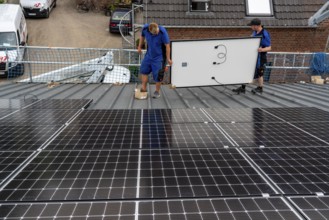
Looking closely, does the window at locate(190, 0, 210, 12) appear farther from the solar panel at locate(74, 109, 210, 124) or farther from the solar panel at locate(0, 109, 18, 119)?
the solar panel at locate(0, 109, 18, 119)

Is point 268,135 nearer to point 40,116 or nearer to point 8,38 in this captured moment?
point 40,116

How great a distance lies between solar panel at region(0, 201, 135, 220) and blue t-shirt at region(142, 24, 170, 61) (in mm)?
4834

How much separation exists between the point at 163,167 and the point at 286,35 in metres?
13.5

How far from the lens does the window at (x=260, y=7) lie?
13.6 metres

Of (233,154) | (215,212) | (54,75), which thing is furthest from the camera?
(54,75)

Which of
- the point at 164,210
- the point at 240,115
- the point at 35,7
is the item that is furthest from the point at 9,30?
the point at 164,210

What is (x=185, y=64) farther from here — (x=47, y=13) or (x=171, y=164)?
(x=47, y=13)

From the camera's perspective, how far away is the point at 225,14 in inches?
528

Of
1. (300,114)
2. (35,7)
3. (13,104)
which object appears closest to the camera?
(300,114)

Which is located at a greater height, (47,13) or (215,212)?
(47,13)

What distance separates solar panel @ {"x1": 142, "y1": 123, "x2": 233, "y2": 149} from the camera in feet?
10.3

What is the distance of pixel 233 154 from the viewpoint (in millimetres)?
2855

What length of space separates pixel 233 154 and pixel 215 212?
1.04 meters

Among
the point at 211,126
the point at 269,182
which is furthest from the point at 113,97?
the point at 269,182
